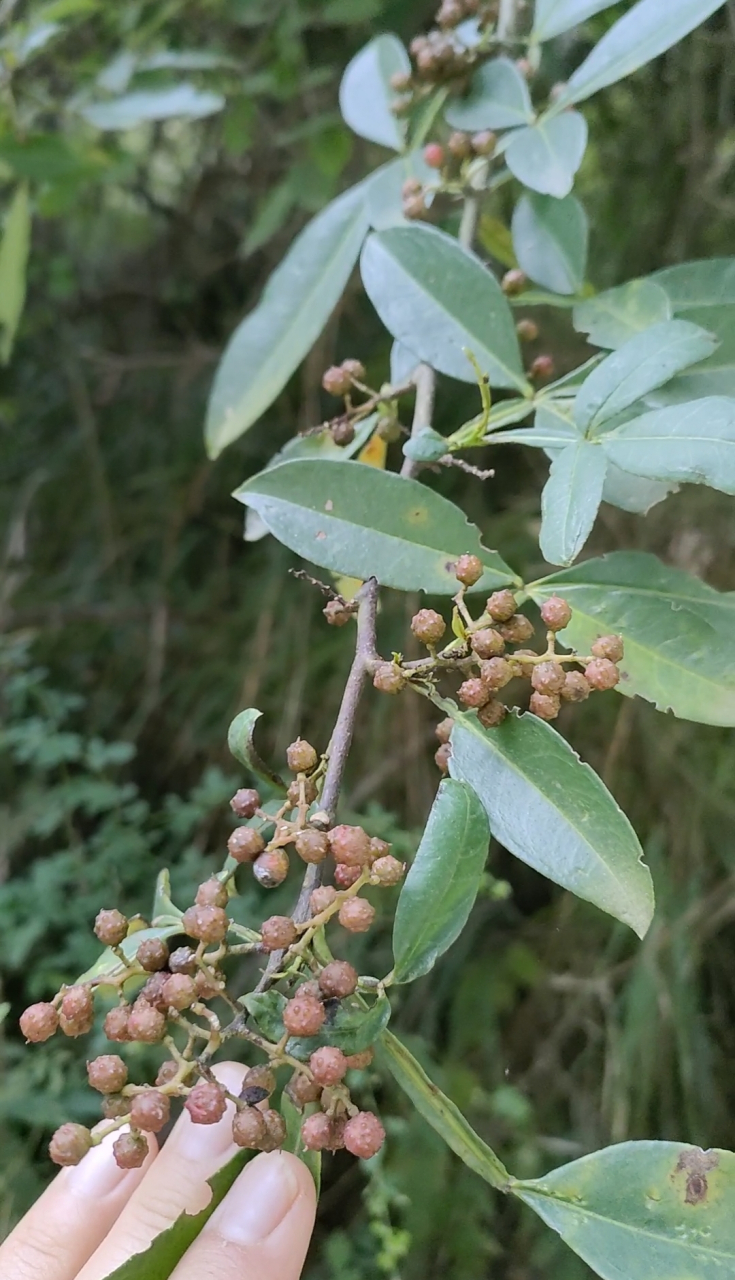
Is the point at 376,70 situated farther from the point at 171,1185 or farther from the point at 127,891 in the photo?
the point at 127,891

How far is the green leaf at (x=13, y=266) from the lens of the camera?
38.6 inches

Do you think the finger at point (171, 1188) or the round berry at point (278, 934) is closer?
the round berry at point (278, 934)

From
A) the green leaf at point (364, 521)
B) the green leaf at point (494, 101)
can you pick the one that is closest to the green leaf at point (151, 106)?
the green leaf at point (494, 101)

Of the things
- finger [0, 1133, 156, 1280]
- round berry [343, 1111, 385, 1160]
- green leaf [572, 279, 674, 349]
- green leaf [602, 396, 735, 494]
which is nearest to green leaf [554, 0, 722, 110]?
green leaf [572, 279, 674, 349]

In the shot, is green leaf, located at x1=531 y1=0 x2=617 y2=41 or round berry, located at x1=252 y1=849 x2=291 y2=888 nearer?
round berry, located at x1=252 y1=849 x2=291 y2=888

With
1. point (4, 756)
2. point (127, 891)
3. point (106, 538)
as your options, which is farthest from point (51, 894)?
point (106, 538)

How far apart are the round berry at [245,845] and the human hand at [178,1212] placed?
0.15 m

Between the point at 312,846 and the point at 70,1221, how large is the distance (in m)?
0.43

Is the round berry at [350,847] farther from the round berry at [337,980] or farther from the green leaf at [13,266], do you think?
the green leaf at [13,266]

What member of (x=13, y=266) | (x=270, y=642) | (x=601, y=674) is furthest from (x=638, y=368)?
(x=270, y=642)

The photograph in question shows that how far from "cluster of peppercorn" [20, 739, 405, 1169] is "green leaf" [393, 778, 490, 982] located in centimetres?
2

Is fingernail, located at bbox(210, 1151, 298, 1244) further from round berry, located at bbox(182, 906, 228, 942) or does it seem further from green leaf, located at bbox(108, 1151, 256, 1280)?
round berry, located at bbox(182, 906, 228, 942)

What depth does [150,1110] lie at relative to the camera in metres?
0.40

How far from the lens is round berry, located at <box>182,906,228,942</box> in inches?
16.1
